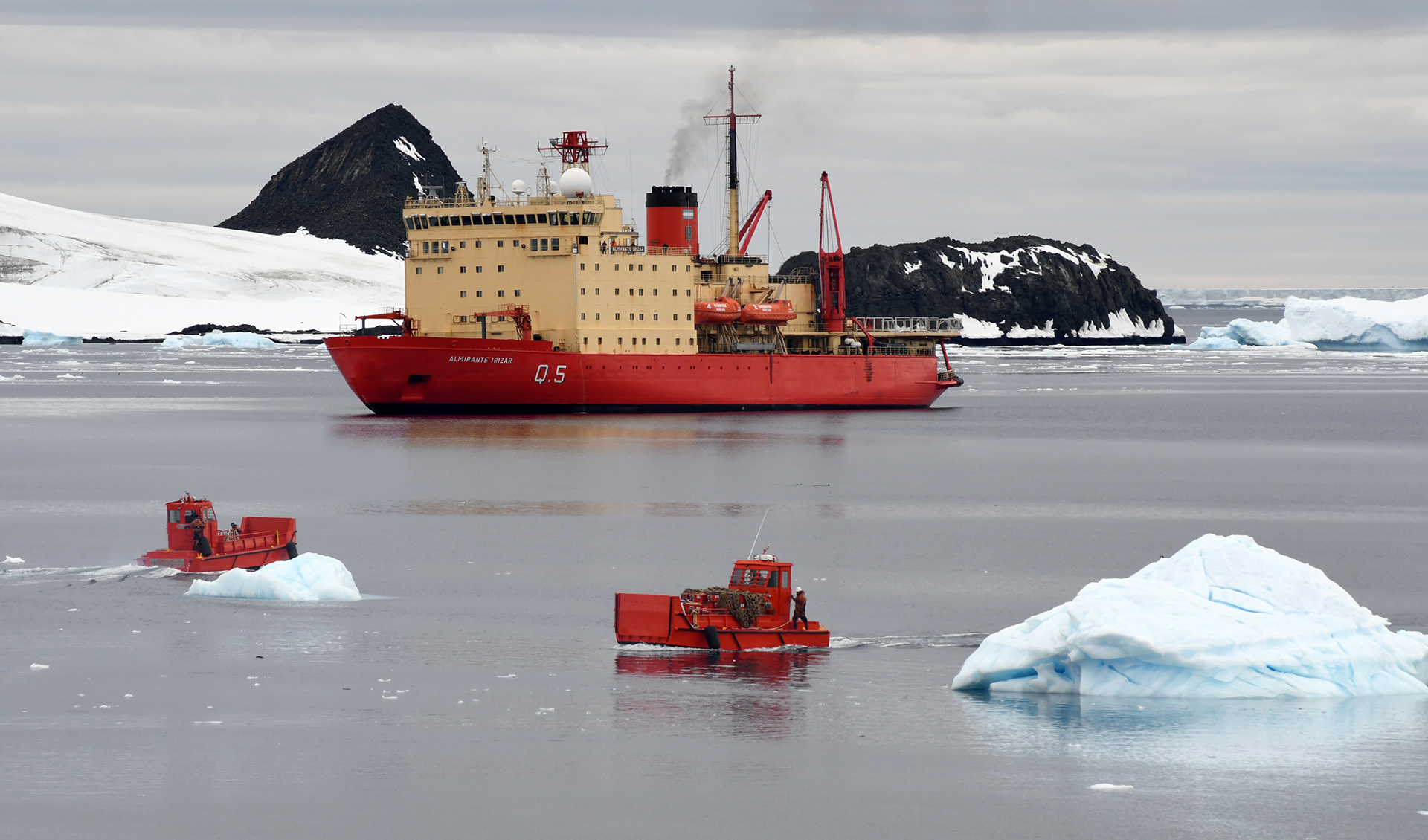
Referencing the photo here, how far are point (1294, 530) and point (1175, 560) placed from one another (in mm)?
15312

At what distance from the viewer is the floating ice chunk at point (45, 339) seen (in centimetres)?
16388

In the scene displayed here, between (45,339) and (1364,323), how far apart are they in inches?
5075

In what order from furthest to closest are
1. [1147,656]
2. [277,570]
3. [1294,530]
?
[1294,530] → [277,570] → [1147,656]

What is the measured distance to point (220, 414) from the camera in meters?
64.0

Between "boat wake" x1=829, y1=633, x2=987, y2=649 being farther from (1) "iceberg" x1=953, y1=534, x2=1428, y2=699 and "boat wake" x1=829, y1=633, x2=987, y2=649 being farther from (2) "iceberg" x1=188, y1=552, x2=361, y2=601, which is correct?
(2) "iceberg" x1=188, y1=552, x2=361, y2=601

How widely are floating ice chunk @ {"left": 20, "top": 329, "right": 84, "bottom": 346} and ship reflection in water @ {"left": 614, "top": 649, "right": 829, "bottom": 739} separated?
524 feet

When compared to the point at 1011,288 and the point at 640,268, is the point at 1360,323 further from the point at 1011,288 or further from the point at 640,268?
the point at 640,268

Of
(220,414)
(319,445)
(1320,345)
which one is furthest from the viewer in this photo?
(1320,345)

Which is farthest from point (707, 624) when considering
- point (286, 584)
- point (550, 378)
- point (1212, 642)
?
point (550, 378)

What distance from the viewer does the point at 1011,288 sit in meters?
171

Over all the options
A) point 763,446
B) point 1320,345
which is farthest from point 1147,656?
point 1320,345

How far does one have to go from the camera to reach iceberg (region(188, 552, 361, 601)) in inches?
859

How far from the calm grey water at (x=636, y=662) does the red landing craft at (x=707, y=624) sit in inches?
16.4

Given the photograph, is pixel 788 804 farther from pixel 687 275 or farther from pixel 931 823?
pixel 687 275
